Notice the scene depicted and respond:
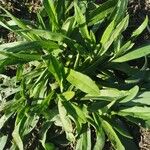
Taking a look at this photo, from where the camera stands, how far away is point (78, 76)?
2211mm

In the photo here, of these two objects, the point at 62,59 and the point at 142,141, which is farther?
the point at 142,141

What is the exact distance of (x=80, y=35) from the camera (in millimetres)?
2328

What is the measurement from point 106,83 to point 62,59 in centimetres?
29

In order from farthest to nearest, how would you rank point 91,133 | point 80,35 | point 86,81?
point 91,133 → point 80,35 → point 86,81

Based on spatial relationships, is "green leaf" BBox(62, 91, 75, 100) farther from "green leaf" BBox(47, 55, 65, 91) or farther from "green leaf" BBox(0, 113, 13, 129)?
"green leaf" BBox(0, 113, 13, 129)

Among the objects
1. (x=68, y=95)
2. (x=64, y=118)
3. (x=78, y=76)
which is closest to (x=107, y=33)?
(x=78, y=76)

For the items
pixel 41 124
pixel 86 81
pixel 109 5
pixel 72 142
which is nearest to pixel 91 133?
pixel 72 142

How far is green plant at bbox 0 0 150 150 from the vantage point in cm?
221

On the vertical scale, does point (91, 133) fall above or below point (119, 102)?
below

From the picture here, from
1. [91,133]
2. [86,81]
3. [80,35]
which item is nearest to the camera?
[86,81]

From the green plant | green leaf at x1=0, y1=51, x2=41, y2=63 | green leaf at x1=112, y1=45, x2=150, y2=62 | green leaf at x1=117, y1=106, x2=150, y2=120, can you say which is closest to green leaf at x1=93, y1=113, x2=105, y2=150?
the green plant

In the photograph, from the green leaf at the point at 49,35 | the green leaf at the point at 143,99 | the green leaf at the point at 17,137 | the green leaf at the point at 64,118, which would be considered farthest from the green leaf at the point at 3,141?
the green leaf at the point at 143,99

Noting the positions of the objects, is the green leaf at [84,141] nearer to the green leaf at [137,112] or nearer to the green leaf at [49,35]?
the green leaf at [137,112]

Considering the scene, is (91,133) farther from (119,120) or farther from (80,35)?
(80,35)
